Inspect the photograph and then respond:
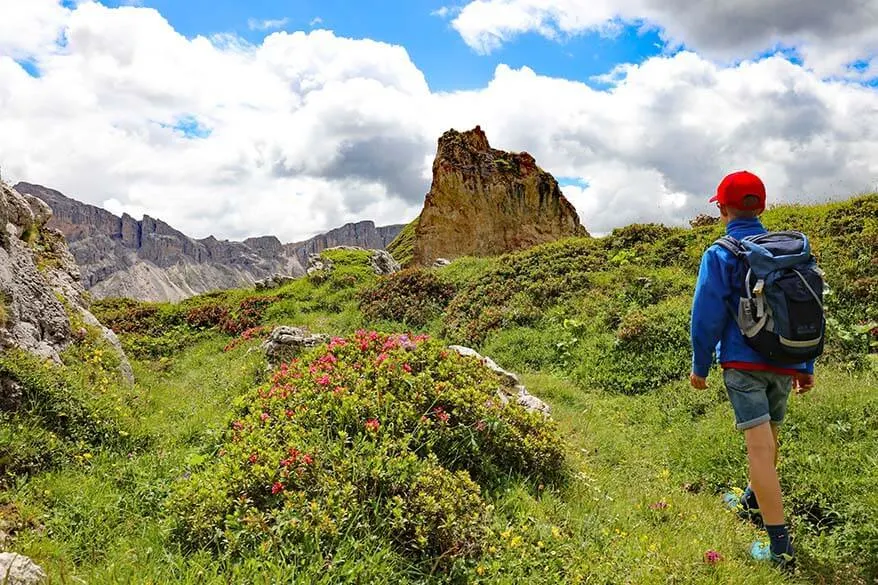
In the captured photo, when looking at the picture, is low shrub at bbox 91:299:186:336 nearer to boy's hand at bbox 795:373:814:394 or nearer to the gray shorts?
the gray shorts

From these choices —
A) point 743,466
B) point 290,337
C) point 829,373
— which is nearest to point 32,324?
point 290,337

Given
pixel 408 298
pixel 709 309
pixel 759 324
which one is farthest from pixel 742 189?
pixel 408 298

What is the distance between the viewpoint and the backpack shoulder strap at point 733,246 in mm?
4000

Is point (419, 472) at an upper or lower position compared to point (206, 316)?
lower

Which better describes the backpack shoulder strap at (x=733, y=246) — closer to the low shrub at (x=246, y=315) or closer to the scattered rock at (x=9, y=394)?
the scattered rock at (x=9, y=394)

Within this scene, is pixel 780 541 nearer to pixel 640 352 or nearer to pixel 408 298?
pixel 640 352

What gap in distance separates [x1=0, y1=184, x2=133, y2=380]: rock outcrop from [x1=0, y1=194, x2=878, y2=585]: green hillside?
45 centimetres

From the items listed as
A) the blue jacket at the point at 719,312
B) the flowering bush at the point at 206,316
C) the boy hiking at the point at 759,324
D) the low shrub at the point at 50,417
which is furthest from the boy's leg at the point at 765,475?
the flowering bush at the point at 206,316

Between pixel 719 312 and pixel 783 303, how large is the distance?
0.45 metres

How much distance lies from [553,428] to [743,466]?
215 cm

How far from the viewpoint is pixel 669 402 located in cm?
782

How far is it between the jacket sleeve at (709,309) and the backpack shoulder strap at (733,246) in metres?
0.09

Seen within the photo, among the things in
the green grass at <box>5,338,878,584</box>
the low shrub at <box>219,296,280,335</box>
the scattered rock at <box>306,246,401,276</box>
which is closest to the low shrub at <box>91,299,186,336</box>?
the low shrub at <box>219,296,280,335</box>

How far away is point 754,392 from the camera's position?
400cm
